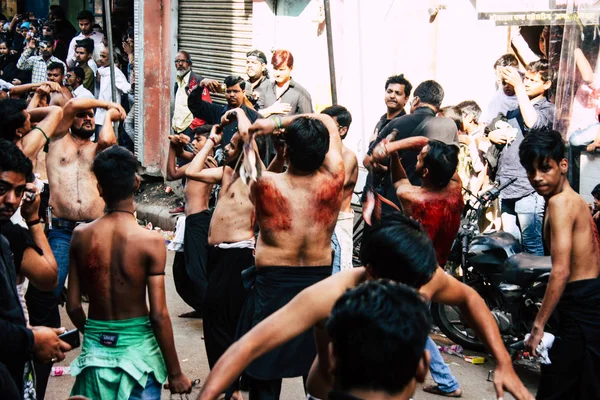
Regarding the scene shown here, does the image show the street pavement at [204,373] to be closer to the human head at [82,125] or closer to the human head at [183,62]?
the human head at [82,125]

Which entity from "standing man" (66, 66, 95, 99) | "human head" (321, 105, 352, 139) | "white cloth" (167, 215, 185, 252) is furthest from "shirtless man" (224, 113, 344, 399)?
"standing man" (66, 66, 95, 99)

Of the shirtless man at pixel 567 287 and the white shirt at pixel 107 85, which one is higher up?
the white shirt at pixel 107 85

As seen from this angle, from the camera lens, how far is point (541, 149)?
4633 millimetres

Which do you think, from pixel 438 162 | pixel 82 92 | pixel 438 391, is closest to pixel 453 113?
pixel 438 162

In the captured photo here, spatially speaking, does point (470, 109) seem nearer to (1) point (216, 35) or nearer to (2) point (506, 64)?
(2) point (506, 64)

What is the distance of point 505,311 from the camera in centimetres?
645

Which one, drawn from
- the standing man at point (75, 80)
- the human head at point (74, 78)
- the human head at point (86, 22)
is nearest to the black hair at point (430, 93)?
the standing man at point (75, 80)

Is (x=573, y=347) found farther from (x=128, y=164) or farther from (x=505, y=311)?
(x=128, y=164)

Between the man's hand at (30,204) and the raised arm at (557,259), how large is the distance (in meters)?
2.55

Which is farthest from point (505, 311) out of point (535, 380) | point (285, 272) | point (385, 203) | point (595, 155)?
point (285, 272)

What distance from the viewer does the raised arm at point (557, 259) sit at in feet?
14.6

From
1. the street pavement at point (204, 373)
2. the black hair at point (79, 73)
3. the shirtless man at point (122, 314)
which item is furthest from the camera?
the black hair at point (79, 73)

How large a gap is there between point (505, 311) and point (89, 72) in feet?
28.9

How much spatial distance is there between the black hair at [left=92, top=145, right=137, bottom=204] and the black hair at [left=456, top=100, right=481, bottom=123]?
16.1ft
